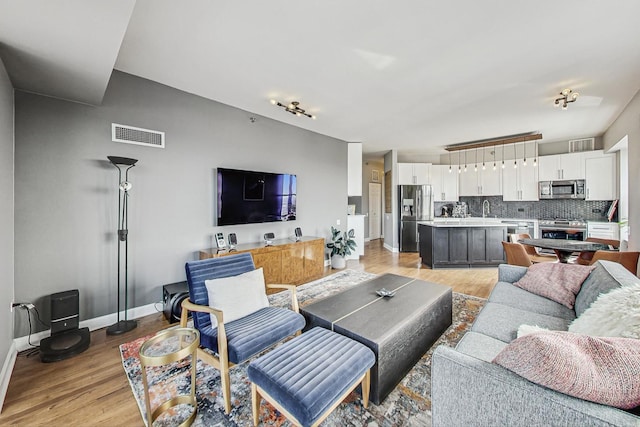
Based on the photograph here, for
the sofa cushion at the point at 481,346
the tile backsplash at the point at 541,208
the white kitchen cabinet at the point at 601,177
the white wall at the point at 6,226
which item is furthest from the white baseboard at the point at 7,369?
the white kitchen cabinet at the point at 601,177

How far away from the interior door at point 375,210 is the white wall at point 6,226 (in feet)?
27.6

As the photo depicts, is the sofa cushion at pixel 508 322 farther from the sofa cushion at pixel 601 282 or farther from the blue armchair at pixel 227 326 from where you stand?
the blue armchair at pixel 227 326

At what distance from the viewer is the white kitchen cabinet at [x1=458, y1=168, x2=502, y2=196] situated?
6.85m

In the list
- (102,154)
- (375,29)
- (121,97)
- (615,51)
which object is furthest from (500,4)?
(102,154)

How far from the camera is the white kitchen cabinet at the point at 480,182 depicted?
22.5ft

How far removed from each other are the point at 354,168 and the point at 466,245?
296 cm

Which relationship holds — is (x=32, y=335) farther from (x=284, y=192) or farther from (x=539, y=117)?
(x=539, y=117)

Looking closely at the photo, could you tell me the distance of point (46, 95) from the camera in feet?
8.35

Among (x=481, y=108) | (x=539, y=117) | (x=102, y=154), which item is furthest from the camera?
(x=539, y=117)

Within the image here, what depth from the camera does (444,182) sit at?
24.3 ft

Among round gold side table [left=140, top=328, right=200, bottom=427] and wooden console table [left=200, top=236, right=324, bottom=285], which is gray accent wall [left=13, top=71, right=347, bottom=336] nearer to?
wooden console table [left=200, top=236, right=324, bottom=285]

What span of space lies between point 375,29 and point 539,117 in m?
3.99

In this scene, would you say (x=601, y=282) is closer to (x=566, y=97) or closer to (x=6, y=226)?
(x=566, y=97)

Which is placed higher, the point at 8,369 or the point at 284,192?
the point at 284,192
